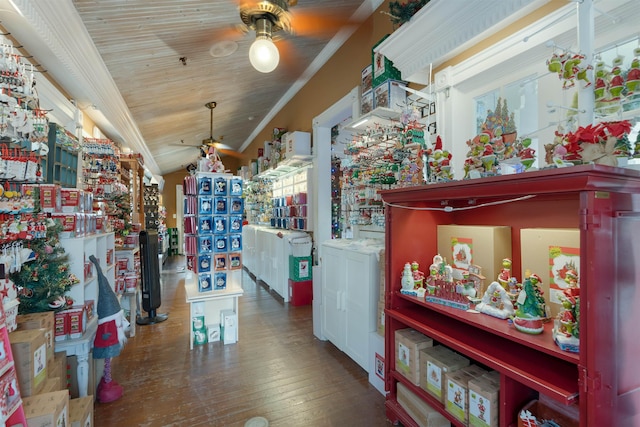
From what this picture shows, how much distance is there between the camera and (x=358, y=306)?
8.76ft

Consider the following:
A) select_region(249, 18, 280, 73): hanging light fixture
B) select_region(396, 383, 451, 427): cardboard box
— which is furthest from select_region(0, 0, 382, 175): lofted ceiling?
select_region(396, 383, 451, 427): cardboard box

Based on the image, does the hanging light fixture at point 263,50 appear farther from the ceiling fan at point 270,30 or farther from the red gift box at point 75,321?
the red gift box at point 75,321

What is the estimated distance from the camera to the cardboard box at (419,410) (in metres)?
1.75

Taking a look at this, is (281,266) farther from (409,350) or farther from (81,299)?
(409,350)

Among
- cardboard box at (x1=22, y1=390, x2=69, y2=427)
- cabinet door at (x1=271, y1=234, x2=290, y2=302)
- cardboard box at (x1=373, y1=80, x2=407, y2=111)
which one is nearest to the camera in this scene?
cardboard box at (x1=22, y1=390, x2=69, y2=427)

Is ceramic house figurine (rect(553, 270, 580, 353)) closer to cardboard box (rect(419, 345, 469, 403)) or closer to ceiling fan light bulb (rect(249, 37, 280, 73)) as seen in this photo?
cardboard box (rect(419, 345, 469, 403))

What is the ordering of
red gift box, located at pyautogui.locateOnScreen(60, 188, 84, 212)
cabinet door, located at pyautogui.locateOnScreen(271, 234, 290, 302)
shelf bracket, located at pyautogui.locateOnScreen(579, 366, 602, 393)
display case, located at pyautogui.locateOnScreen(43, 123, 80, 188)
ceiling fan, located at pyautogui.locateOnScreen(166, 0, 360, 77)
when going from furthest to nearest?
cabinet door, located at pyautogui.locateOnScreen(271, 234, 290, 302) < ceiling fan, located at pyautogui.locateOnScreen(166, 0, 360, 77) < red gift box, located at pyautogui.locateOnScreen(60, 188, 84, 212) < display case, located at pyautogui.locateOnScreen(43, 123, 80, 188) < shelf bracket, located at pyautogui.locateOnScreen(579, 366, 602, 393)

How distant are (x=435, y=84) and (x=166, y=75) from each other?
3.01m

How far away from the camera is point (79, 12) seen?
2.23m

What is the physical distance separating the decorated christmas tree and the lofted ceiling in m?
1.27

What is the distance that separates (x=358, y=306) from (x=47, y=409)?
2.06m

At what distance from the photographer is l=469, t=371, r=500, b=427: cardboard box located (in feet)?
4.65

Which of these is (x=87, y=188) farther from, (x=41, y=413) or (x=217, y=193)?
(x=41, y=413)

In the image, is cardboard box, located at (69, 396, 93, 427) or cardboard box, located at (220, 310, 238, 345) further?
cardboard box, located at (220, 310, 238, 345)
